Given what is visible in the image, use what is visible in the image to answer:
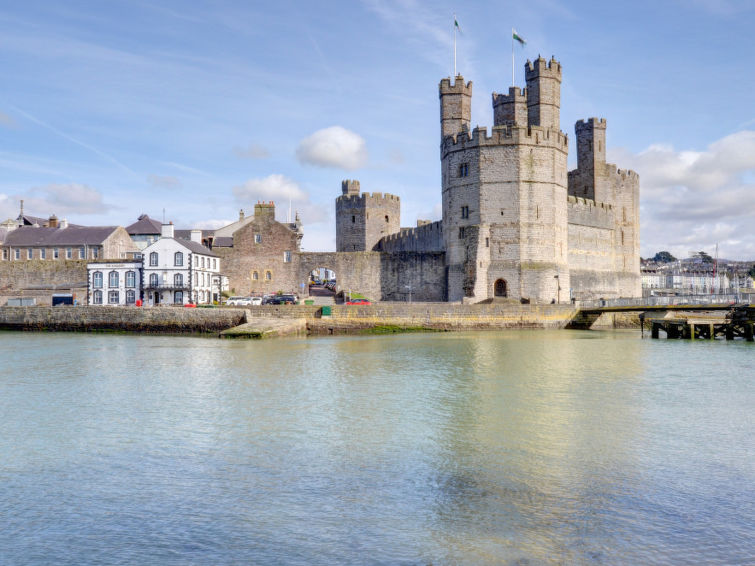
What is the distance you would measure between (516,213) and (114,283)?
23.3m

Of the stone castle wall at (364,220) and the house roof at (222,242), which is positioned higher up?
the stone castle wall at (364,220)

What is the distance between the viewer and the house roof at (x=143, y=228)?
2183 inches

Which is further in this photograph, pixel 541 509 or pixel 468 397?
pixel 468 397

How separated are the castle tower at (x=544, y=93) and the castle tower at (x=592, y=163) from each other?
24.3ft

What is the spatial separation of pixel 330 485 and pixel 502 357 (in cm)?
1450

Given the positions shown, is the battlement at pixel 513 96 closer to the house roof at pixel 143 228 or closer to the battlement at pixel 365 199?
the battlement at pixel 365 199

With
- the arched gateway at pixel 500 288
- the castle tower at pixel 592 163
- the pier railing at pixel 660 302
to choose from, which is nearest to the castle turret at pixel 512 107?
the castle tower at pixel 592 163

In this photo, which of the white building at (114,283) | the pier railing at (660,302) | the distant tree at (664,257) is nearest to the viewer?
the pier railing at (660,302)

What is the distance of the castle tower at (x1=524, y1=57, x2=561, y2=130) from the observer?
42.0 meters

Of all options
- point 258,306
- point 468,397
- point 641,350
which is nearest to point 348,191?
point 258,306

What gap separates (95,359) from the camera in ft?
74.4

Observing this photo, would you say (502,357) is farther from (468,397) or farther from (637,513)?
(637,513)

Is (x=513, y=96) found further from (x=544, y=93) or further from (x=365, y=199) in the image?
(x=365, y=199)

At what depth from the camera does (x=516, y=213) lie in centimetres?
3788
